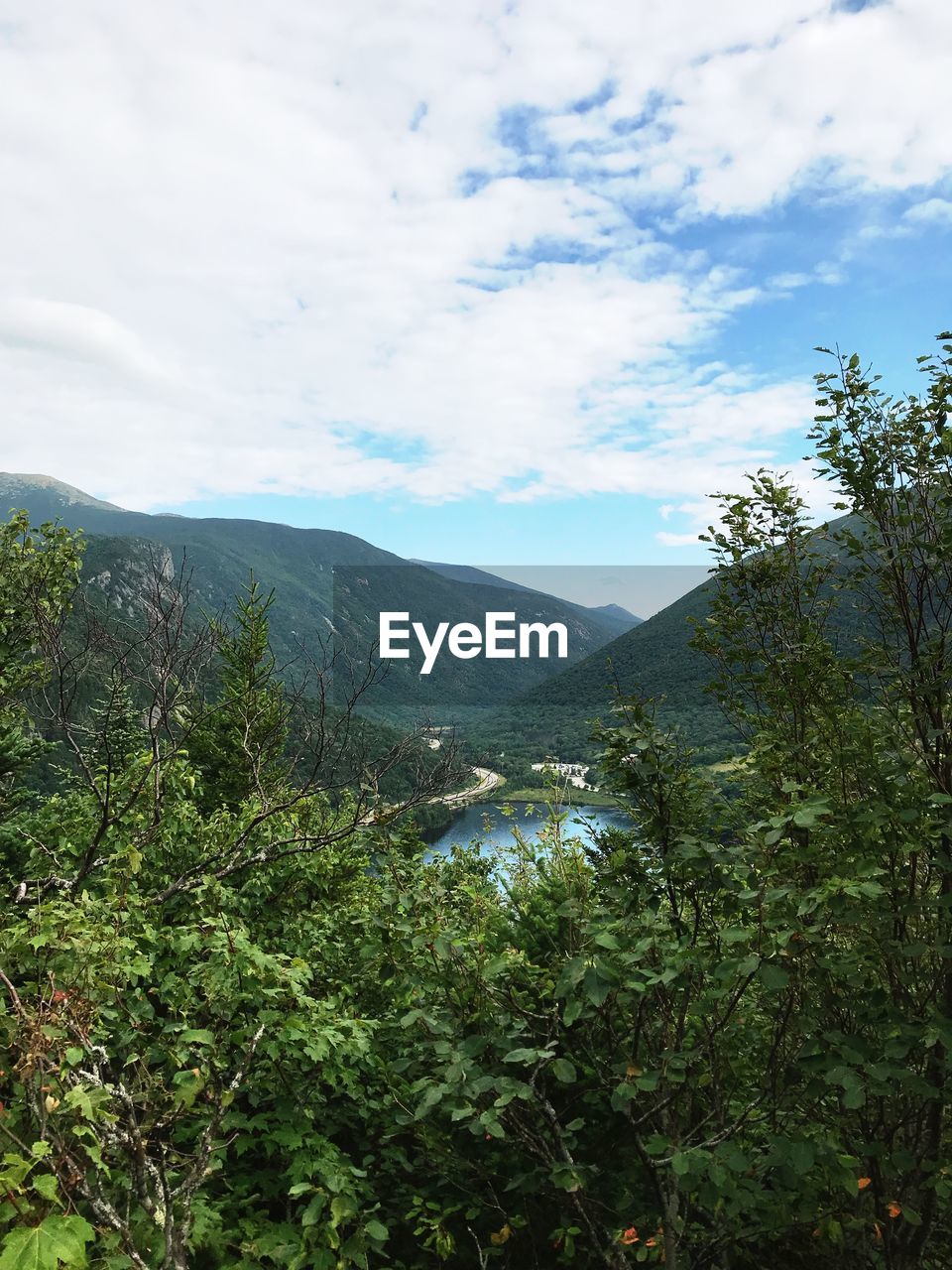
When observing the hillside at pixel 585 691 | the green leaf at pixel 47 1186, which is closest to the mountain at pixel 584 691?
the hillside at pixel 585 691

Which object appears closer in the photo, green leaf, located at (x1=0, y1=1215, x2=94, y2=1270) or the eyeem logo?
green leaf, located at (x1=0, y1=1215, x2=94, y2=1270)

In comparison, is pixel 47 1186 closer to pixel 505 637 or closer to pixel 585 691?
pixel 585 691

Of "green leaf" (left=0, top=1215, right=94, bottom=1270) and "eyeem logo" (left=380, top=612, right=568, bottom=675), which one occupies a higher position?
"eyeem logo" (left=380, top=612, right=568, bottom=675)

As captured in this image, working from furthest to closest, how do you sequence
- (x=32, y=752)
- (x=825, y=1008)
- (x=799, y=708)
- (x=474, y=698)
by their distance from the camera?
1. (x=474, y=698)
2. (x=32, y=752)
3. (x=799, y=708)
4. (x=825, y=1008)

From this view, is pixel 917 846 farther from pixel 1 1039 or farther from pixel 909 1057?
pixel 1 1039

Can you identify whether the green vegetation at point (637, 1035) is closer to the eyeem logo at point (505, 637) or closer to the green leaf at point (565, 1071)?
the green leaf at point (565, 1071)

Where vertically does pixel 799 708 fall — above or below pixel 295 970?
above

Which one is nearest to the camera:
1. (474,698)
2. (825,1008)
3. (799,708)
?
(825,1008)

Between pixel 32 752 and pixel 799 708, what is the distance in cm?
1749

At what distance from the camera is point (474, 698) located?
374 feet

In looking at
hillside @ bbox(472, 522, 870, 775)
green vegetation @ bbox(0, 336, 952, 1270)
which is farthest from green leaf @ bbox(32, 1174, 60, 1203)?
hillside @ bbox(472, 522, 870, 775)

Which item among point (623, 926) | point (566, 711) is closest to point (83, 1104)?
point (623, 926)

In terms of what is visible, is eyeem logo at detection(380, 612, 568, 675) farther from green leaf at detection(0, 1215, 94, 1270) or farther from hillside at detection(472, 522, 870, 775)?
green leaf at detection(0, 1215, 94, 1270)

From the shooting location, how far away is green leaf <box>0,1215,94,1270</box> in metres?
1.98
